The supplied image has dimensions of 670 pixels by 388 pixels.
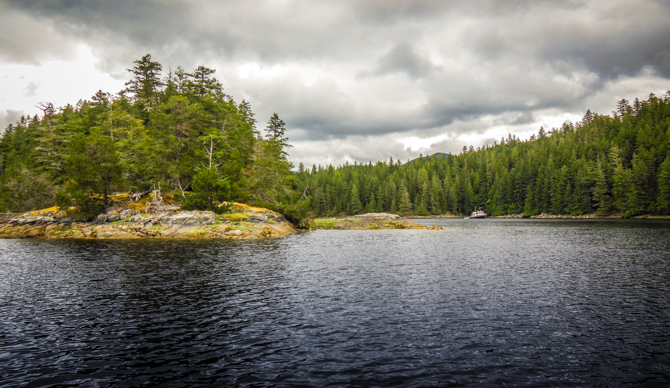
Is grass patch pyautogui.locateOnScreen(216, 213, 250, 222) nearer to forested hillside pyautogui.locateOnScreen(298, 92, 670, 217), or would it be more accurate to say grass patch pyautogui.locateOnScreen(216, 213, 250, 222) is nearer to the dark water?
the dark water

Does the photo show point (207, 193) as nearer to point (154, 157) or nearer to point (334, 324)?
point (154, 157)

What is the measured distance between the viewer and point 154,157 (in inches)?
2296

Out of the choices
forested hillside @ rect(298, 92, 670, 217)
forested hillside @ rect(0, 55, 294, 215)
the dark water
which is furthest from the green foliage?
forested hillside @ rect(298, 92, 670, 217)

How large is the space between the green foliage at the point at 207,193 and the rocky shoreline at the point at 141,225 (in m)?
1.75

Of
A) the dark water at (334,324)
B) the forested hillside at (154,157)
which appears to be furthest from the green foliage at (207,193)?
the dark water at (334,324)

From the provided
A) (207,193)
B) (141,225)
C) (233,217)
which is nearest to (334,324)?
(233,217)

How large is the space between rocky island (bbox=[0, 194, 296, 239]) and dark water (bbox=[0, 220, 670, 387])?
23741mm

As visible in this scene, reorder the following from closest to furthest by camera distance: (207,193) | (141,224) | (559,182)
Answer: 1. (141,224)
2. (207,193)
3. (559,182)

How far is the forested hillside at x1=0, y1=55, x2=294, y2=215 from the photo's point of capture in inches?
2143

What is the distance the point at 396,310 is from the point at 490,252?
23.3 metres

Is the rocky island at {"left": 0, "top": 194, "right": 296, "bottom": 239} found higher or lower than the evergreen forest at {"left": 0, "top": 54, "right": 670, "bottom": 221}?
lower

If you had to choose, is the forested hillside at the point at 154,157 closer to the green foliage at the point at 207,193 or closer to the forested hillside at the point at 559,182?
the green foliage at the point at 207,193

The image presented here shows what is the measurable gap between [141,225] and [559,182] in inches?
5500

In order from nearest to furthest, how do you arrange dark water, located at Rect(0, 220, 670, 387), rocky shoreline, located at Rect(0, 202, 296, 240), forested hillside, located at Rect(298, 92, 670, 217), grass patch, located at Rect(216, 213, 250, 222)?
dark water, located at Rect(0, 220, 670, 387), rocky shoreline, located at Rect(0, 202, 296, 240), grass patch, located at Rect(216, 213, 250, 222), forested hillside, located at Rect(298, 92, 670, 217)
